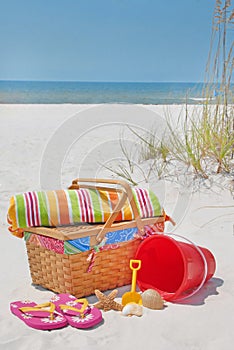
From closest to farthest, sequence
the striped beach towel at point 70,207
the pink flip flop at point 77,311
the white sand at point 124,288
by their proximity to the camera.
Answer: the white sand at point 124,288 → the pink flip flop at point 77,311 → the striped beach towel at point 70,207

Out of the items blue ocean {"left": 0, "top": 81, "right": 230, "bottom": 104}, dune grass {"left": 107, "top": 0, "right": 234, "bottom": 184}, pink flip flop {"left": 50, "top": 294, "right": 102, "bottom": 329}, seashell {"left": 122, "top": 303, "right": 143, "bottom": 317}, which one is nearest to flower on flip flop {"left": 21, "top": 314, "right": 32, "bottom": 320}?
pink flip flop {"left": 50, "top": 294, "right": 102, "bottom": 329}

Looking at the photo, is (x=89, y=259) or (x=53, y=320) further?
(x=89, y=259)

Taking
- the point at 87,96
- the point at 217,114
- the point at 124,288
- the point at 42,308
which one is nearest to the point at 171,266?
the point at 124,288

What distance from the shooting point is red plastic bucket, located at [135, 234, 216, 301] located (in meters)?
2.21

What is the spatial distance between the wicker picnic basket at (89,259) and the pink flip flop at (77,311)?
10cm

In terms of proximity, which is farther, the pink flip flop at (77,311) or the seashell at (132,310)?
the seashell at (132,310)

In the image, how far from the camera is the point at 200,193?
4.04m

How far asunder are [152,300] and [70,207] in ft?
2.11

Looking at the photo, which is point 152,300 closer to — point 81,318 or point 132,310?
point 132,310

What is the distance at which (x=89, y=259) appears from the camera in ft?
7.05

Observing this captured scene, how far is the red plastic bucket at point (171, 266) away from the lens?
221 cm

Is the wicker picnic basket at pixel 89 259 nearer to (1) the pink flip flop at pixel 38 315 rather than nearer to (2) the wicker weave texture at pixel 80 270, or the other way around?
(2) the wicker weave texture at pixel 80 270

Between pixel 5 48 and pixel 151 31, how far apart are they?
1700 centimetres

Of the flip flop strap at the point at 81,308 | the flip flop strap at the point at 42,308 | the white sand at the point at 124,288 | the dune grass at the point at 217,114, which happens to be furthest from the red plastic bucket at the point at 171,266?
the dune grass at the point at 217,114
